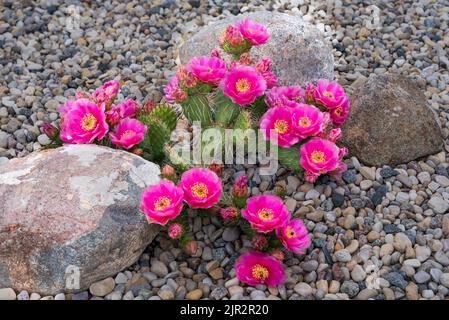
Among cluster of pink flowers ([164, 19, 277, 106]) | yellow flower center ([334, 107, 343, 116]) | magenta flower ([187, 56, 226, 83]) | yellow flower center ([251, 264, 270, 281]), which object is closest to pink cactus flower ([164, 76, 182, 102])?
cluster of pink flowers ([164, 19, 277, 106])

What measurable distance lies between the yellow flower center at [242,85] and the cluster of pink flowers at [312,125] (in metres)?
0.16

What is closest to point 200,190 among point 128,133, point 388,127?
point 128,133

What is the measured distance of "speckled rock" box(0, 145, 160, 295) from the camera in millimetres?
2684

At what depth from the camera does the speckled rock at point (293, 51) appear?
3750mm

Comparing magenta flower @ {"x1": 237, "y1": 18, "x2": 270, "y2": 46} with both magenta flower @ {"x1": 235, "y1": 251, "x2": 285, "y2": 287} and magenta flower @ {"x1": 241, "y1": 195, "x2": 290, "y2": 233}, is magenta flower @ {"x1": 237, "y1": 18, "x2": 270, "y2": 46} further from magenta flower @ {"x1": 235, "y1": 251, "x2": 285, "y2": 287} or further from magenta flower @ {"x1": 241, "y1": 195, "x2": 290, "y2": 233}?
magenta flower @ {"x1": 235, "y1": 251, "x2": 285, "y2": 287}

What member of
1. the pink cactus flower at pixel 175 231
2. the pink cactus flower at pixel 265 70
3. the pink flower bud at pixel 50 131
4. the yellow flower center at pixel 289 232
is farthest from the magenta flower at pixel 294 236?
the pink flower bud at pixel 50 131

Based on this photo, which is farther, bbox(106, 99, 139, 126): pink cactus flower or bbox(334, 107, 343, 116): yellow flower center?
bbox(334, 107, 343, 116): yellow flower center

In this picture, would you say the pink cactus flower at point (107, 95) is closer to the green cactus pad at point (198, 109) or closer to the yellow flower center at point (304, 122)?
the green cactus pad at point (198, 109)

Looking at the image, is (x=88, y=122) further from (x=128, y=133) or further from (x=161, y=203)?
(x=161, y=203)

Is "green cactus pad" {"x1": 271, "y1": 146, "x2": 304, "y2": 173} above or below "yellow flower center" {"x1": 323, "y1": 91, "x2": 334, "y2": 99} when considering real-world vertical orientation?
below

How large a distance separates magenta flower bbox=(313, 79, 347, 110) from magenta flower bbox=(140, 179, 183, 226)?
0.92 meters

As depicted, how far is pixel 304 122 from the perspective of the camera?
3.12 m

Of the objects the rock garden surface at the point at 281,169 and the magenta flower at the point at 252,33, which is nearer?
the rock garden surface at the point at 281,169

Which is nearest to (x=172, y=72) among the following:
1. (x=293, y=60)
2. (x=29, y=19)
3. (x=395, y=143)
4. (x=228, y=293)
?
(x=293, y=60)
